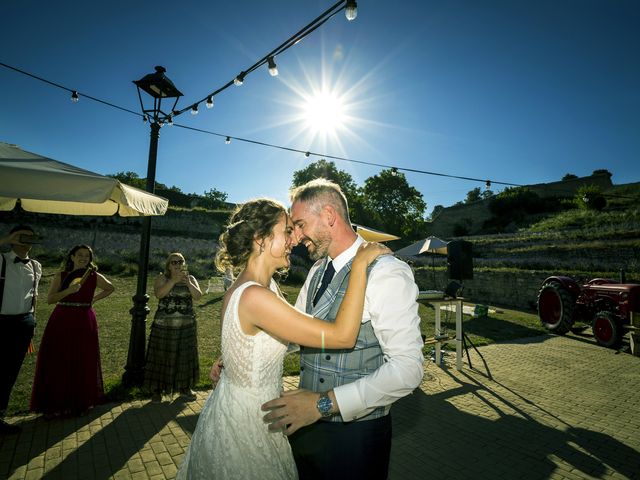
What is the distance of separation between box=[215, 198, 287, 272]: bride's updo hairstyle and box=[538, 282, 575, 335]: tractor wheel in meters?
11.6

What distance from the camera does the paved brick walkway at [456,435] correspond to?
3.52m

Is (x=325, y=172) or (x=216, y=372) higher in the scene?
(x=325, y=172)

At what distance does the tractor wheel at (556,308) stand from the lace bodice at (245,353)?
37.9ft

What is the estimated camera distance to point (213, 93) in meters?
6.07

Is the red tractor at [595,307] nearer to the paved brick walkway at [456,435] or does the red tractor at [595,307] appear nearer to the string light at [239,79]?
the paved brick walkway at [456,435]

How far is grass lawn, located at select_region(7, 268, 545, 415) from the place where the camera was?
5.29 metres

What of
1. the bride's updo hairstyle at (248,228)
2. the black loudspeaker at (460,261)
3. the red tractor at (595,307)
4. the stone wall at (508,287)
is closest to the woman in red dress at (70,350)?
the bride's updo hairstyle at (248,228)

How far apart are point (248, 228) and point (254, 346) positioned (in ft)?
2.46

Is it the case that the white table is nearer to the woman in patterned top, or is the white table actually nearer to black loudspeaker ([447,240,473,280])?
black loudspeaker ([447,240,473,280])

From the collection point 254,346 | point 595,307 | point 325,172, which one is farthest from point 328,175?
point 254,346

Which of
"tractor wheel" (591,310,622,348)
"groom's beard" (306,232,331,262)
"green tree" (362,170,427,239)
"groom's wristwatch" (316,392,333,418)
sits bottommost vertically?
"tractor wheel" (591,310,622,348)

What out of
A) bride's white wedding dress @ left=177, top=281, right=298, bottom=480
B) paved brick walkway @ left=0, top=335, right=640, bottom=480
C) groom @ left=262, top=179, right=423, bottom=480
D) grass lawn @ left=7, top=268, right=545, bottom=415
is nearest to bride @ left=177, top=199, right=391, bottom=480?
bride's white wedding dress @ left=177, top=281, right=298, bottom=480

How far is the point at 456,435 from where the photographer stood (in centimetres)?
440

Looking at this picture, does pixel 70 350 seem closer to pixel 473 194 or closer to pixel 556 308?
pixel 556 308
